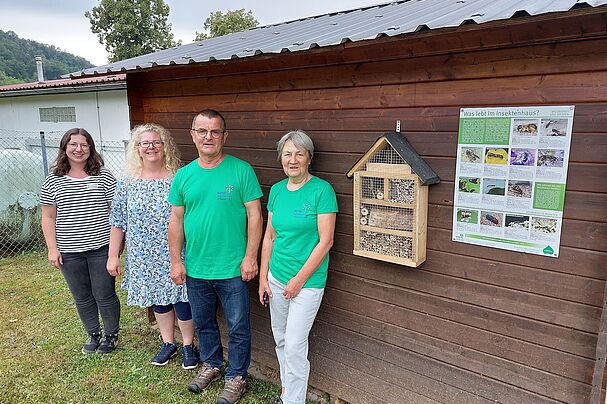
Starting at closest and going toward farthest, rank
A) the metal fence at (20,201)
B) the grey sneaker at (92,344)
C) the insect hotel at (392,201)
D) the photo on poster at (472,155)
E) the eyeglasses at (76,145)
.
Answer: the photo on poster at (472,155)
the insect hotel at (392,201)
the eyeglasses at (76,145)
the grey sneaker at (92,344)
the metal fence at (20,201)

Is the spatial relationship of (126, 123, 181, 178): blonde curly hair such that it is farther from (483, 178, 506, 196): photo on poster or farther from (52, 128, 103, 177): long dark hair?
(483, 178, 506, 196): photo on poster

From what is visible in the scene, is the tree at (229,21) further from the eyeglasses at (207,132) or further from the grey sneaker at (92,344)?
the eyeglasses at (207,132)

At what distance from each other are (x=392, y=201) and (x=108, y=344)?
2.62m

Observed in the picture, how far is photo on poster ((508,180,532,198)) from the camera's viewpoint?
6.04 ft

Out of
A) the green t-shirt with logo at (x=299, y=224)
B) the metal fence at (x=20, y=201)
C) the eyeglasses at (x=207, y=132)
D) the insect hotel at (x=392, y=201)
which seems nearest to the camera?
the insect hotel at (x=392, y=201)

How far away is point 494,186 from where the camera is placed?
192 centimetres

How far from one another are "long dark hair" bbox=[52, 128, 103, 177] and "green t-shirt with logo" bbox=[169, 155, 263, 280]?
2.92 feet

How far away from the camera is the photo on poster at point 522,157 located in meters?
1.81

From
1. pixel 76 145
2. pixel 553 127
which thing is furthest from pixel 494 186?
pixel 76 145

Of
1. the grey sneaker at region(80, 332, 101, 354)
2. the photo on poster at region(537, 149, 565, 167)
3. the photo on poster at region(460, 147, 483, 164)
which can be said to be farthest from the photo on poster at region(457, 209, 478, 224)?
the grey sneaker at region(80, 332, 101, 354)

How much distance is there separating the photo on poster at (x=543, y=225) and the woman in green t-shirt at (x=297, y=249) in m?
0.94

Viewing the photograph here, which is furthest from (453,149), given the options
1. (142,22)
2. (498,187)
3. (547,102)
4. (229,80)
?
(142,22)

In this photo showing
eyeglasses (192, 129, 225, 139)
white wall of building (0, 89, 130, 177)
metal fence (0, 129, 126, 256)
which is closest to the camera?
eyeglasses (192, 129, 225, 139)

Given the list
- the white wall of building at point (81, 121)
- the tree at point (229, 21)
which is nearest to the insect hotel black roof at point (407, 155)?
the white wall of building at point (81, 121)
